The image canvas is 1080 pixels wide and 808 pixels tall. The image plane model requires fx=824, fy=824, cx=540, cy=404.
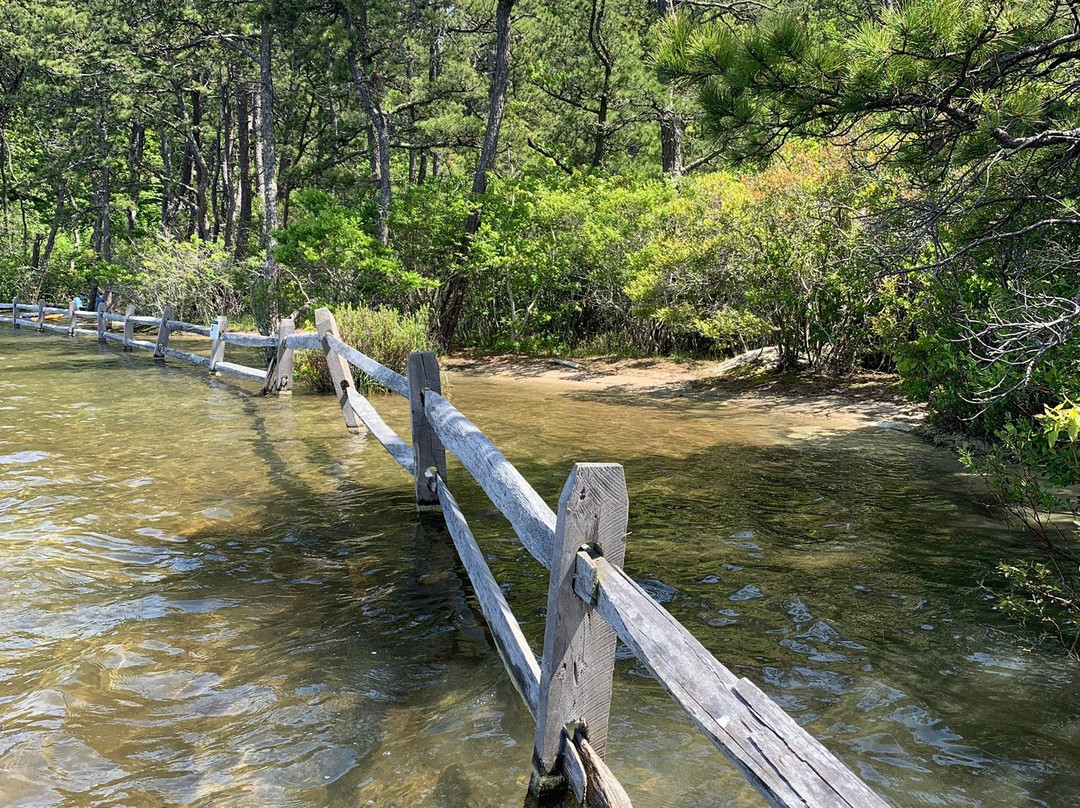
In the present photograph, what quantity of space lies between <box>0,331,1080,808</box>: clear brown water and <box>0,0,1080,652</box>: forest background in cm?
76

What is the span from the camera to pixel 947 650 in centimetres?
416

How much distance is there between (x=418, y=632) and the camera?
174 inches

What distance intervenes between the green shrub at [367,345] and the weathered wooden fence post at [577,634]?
34.9ft

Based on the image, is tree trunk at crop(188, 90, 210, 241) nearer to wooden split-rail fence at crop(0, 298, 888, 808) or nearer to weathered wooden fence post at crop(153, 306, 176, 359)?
weathered wooden fence post at crop(153, 306, 176, 359)

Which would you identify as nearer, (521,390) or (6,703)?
(6,703)

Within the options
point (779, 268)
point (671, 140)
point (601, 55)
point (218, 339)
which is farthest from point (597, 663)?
point (601, 55)

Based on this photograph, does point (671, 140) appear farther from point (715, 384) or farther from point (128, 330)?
point (128, 330)

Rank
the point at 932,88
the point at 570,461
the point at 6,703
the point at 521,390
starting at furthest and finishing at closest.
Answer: the point at 521,390, the point at 570,461, the point at 932,88, the point at 6,703

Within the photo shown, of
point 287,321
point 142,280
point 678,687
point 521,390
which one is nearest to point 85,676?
point 678,687

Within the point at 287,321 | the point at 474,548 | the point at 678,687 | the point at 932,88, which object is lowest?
the point at 474,548

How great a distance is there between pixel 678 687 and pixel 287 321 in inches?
426

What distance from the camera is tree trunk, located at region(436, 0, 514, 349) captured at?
1867 cm

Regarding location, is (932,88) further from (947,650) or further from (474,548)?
(474,548)

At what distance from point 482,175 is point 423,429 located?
581 inches
